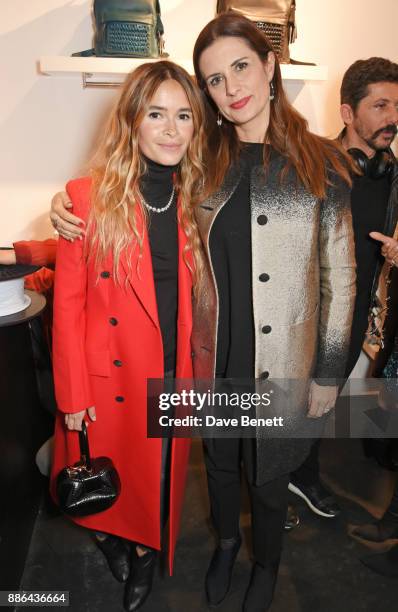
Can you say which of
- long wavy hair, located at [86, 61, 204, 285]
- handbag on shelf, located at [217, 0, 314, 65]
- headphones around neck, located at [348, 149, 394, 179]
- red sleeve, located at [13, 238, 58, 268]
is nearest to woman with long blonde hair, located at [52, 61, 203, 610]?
long wavy hair, located at [86, 61, 204, 285]

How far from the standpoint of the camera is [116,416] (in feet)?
6.21

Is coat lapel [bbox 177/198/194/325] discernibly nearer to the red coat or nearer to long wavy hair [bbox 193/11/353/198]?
the red coat

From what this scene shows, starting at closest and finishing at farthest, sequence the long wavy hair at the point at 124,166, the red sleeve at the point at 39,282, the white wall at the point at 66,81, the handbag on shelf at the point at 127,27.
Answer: the long wavy hair at the point at 124,166, the handbag on shelf at the point at 127,27, the red sleeve at the point at 39,282, the white wall at the point at 66,81

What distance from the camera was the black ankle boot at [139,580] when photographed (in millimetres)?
2025

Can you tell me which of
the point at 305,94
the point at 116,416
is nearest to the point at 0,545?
the point at 116,416

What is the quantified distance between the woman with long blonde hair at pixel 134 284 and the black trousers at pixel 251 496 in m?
0.15

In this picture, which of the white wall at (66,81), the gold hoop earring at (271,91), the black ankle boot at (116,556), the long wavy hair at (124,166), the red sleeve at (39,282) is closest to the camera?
the long wavy hair at (124,166)

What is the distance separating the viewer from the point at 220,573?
6.85 ft

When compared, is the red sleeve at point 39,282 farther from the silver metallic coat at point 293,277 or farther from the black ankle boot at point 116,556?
the black ankle boot at point 116,556

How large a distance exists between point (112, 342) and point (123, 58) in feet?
4.69

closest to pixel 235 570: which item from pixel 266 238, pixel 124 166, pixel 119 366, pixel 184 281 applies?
pixel 119 366

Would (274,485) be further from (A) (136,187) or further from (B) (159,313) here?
(A) (136,187)

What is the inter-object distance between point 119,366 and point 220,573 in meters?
1.02

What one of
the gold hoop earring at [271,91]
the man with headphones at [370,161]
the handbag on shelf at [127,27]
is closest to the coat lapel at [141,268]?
the gold hoop earring at [271,91]
